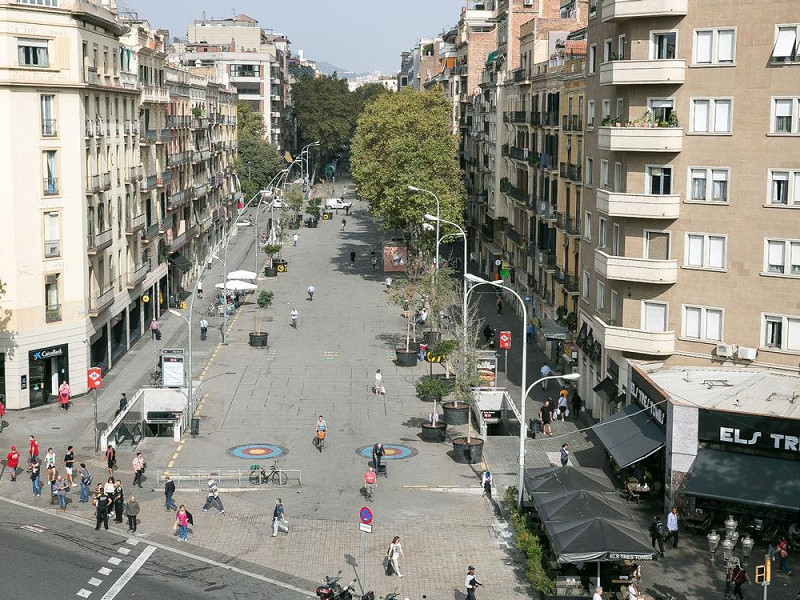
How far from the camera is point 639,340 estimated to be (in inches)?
1848

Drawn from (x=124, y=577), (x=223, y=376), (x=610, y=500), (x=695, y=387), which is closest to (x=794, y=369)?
(x=695, y=387)

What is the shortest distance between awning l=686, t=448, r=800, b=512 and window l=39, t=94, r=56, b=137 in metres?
36.3

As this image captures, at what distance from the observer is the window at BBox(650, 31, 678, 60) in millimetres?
45781

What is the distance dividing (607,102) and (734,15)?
953 centimetres

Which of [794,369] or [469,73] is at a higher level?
[469,73]

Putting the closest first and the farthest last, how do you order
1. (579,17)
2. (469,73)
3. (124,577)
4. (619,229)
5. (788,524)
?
1. (124,577)
2. (788,524)
3. (619,229)
4. (579,17)
5. (469,73)

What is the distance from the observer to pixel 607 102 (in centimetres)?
5256

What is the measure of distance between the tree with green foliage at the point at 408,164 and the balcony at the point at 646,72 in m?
44.9

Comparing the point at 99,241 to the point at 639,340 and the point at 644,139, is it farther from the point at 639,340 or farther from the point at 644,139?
the point at 644,139

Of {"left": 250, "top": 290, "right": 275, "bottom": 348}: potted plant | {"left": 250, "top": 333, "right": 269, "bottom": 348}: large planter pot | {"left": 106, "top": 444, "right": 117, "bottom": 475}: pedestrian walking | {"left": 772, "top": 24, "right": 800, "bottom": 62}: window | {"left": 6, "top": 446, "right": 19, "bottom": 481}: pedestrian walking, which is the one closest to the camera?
{"left": 772, "top": 24, "right": 800, "bottom": 62}: window

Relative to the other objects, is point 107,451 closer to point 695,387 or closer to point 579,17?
point 695,387

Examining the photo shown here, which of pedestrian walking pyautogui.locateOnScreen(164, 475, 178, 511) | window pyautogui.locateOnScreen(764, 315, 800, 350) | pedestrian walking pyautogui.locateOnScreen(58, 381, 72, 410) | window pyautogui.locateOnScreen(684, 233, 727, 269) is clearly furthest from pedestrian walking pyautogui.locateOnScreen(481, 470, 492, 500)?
pedestrian walking pyautogui.locateOnScreen(58, 381, 72, 410)

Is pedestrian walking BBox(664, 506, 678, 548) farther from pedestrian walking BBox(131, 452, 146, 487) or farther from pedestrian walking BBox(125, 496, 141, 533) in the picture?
pedestrian walking BBox(131, 452, 146, 487)

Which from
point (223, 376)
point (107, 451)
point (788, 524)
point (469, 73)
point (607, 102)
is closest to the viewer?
point (788, 524)
